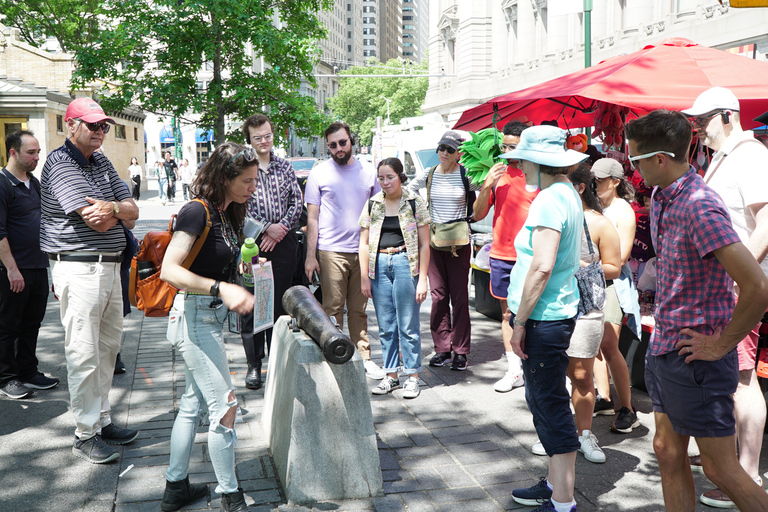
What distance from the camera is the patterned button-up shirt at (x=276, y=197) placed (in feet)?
18.4

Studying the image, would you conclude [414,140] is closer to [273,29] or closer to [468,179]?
[273,29]

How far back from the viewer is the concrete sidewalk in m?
3.67

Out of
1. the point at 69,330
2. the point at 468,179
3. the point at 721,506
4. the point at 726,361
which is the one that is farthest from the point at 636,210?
the point at 69,330

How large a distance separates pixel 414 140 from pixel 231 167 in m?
14.3

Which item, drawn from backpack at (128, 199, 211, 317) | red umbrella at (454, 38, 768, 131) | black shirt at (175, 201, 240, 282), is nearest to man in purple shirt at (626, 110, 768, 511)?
black shirt at (175, 201, 240, 282)

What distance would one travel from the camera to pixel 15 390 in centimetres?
534

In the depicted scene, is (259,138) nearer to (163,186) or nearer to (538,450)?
(538,450)

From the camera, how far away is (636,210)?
5.53 metres

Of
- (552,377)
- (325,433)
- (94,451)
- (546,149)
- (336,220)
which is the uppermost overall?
(546,149)

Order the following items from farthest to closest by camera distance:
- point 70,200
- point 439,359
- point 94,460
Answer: point 439,359, point 94,460, point 70,200

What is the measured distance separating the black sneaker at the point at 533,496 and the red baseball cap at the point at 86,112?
315 centimetres

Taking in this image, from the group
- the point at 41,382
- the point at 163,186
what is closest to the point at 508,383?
the point at 41,382

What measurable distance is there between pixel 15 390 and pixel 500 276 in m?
3.99

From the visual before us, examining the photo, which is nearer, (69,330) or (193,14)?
(69,330)
